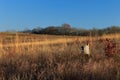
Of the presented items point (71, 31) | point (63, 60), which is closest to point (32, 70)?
point (63, 60)

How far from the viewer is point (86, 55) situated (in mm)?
9617

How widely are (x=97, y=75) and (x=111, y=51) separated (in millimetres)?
2025

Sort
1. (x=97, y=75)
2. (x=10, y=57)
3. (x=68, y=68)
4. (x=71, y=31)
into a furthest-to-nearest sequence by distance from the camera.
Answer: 1. (x=71, y=31)
2. (x=10, y=57)
3. (x=68, y=68)
4. (x=97, y=75)

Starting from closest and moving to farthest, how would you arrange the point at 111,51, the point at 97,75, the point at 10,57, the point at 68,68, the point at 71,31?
the point at 97,75 → the point at 68,68 → the point at 111,51 → the point at 10,57 → the point at 71,31

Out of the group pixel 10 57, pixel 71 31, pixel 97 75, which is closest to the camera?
pixel 97 75

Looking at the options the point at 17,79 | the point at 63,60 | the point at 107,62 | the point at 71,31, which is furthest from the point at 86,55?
the point at 71,31

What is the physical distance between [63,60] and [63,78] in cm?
181

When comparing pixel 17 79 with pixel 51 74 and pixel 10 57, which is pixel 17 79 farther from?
pixel 10 57

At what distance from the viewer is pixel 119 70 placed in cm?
744

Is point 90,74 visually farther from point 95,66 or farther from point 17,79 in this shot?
point 17,79

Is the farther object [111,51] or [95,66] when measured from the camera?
[111,51]

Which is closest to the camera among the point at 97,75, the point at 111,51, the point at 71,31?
the point at 97,75

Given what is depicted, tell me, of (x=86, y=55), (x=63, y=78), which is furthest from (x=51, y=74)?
(x=86, y=55)

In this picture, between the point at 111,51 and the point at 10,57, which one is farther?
the point at 10,57
